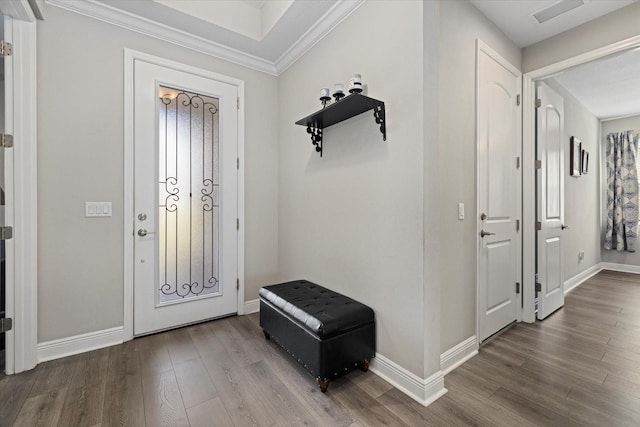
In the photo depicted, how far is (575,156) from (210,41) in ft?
15.8

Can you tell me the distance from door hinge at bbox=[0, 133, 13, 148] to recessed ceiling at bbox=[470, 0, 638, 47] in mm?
3420

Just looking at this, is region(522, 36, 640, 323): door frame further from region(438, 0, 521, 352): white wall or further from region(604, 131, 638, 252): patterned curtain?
region(604, 131, 638, 252): patterned curtain

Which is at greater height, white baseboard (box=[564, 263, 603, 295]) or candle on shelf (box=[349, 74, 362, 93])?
candle on shelf (box=[349, 74, 362, 93])

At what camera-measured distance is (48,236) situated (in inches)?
81.0

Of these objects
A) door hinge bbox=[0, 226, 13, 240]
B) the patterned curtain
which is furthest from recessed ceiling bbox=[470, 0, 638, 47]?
the patterned curtain

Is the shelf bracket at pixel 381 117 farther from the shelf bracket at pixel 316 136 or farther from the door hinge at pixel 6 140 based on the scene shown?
the door hinge at pixel 6 140

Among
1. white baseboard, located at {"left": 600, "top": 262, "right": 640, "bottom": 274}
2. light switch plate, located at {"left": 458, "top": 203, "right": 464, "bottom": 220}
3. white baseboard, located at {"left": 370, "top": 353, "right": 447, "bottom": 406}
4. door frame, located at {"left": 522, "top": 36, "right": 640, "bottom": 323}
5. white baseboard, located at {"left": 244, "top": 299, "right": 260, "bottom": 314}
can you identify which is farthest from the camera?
white baseboard, located at {"left": 600, "top": 262, "right": 640, "bottom": 274}

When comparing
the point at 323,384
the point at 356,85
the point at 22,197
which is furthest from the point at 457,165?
the point at 22,197

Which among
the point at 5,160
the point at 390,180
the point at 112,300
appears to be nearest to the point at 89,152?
the point at 5,160

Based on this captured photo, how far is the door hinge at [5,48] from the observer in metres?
1.84

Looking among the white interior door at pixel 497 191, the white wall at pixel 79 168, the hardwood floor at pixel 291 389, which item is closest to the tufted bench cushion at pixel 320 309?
the hardwood floor at pixel 291 389

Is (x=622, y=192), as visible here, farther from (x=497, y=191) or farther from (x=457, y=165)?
(x=457, y=165)

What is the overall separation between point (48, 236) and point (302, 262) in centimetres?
200

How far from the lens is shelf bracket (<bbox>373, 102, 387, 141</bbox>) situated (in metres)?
1.83
